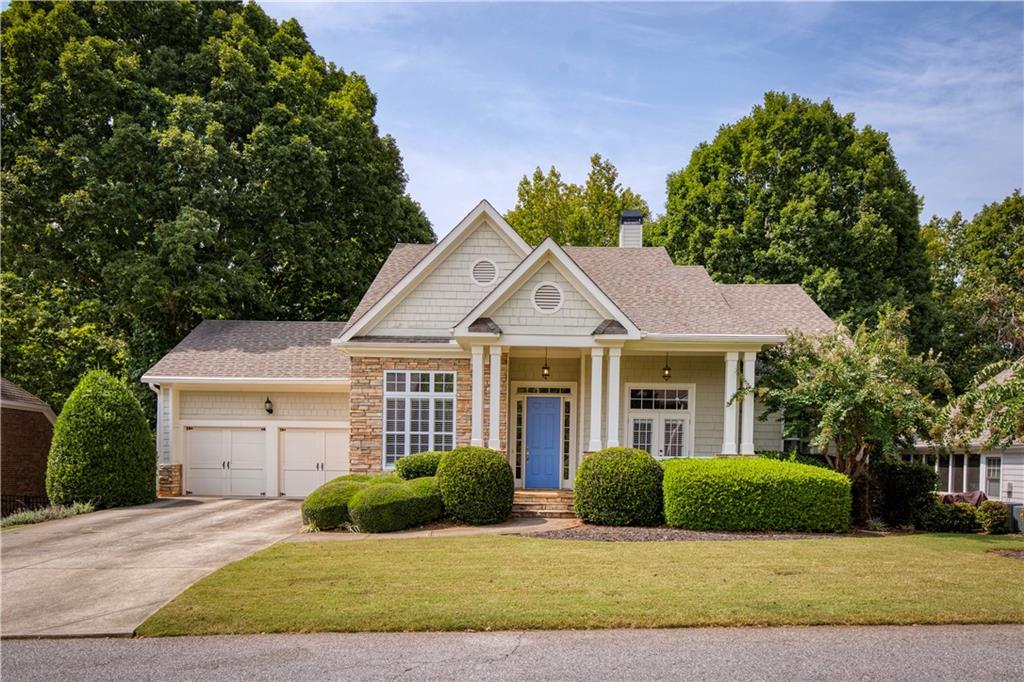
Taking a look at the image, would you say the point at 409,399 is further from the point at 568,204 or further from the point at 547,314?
the point at 568,204

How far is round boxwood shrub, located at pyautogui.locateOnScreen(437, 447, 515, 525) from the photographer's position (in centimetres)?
1437

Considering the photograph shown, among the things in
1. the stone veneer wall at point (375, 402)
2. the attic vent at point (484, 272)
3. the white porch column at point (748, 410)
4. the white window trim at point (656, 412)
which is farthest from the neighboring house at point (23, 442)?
the white porch column at point (748, 410)

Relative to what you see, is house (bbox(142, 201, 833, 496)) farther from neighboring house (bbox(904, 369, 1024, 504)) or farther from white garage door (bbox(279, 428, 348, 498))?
neighboring house (bbox(904, 369, 1024, 504))

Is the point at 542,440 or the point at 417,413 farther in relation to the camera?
the point at 542,440

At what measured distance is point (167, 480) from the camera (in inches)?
801

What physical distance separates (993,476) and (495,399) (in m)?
15.3

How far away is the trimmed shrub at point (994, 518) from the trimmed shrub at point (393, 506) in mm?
10894

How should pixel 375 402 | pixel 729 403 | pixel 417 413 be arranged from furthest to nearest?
pixel 417 413
pixel 375 402
pixel 729 403

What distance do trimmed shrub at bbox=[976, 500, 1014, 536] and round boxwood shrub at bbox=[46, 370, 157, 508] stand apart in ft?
59.4

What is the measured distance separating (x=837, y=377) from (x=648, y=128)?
7.19 m

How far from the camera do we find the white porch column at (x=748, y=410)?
17105 millimetres

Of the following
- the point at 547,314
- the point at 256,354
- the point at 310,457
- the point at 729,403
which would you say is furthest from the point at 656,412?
the point at 256,354

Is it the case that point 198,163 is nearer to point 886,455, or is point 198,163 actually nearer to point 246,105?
point 246,105

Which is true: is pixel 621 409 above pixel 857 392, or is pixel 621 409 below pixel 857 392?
below
